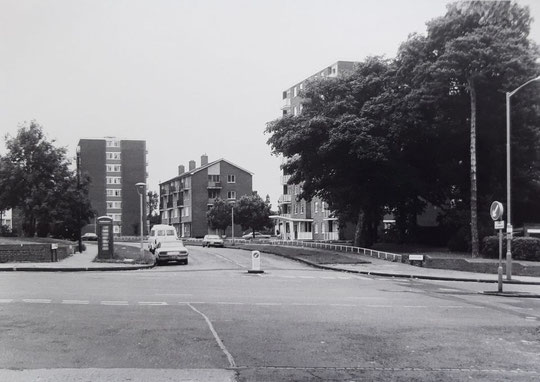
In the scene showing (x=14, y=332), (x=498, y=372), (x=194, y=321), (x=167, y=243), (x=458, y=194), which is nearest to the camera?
(x=498, y=372)

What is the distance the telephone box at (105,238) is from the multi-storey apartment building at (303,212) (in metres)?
37.7

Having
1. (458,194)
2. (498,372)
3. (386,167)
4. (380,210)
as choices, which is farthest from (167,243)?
(498,372)

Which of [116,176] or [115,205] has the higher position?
Result: [116,176]

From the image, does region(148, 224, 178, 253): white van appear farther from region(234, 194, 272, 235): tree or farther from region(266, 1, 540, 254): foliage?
region(234, 194, 272, 235): tree

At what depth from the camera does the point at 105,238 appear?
32.7 metres

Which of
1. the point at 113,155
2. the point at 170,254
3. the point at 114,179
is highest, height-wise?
the point at 113,155

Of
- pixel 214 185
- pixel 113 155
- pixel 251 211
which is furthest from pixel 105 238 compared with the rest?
pixel 113 155

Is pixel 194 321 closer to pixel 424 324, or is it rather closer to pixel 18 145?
pixel 424 324

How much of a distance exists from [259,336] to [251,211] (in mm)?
85683

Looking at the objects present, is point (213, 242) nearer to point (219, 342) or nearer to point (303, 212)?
point (303, 212)

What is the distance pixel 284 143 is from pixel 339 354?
33889 mm

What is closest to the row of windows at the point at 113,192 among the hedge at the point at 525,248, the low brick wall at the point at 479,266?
the low brick wall at the point at 479,266

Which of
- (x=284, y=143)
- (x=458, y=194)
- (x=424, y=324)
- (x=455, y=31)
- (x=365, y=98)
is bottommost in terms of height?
(x=424, y=324)

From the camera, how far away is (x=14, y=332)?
31.5 feet
